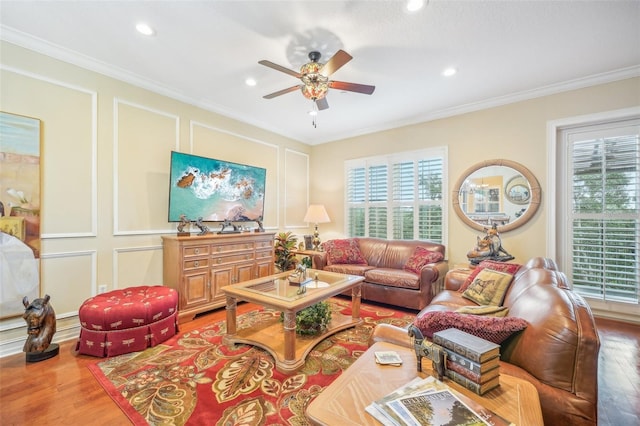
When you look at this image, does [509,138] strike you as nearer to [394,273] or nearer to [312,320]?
[394,273]

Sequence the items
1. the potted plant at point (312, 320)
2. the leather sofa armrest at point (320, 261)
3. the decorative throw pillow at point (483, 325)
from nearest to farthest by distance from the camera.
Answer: the decorative throw pillow at point (483, 325), the potted plant at point (312, 320), the leather sofa armrest at point (320, 261)

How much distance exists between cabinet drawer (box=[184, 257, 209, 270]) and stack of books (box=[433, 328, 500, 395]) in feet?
9.83

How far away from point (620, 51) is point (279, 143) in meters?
4.66

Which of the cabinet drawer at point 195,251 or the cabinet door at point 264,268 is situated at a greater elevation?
the cabinet drawer at point 195,251

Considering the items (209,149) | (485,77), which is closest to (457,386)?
(485,77)

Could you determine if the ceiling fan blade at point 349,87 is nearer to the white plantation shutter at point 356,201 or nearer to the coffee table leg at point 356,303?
the coffee table leg at point 356,303

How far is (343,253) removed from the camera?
4.42 metres

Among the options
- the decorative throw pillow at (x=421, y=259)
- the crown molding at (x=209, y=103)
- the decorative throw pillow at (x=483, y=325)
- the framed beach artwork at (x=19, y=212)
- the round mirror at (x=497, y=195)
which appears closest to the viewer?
the decorative throw pillow at (x=483, y=325)

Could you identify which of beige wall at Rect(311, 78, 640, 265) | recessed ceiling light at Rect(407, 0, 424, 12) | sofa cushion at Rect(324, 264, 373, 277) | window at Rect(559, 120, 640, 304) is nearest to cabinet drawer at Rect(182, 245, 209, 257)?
sofa cushion at Rect(324, 264, 373, 277)

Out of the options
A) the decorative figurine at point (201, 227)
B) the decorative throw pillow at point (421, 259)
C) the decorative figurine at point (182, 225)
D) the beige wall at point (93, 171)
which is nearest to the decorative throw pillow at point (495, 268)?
the decorative throw pillow at point (421, 259)

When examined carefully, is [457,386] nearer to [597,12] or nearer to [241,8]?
[241,8]

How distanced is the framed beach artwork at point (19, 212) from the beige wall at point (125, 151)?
0.29 ft

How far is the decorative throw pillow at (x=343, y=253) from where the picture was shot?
14.3 ft

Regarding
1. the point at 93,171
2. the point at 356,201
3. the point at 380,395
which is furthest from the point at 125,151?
the point at 356,201
